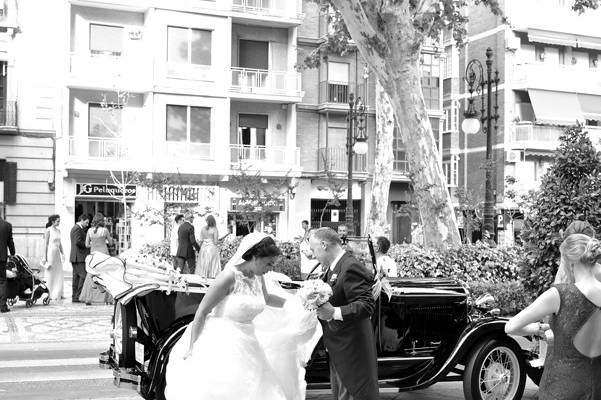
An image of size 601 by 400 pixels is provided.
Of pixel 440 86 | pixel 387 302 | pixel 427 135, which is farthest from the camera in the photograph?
pixel 440 86

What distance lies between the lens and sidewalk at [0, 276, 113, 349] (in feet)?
38.4

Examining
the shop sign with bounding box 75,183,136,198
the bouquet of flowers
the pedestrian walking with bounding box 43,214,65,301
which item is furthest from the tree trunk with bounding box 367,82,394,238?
the bouquet of flowers

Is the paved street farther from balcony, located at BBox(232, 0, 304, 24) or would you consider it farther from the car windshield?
balcony, located at BBox(232, 0, 304, 24)

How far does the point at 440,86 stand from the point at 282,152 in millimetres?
10188

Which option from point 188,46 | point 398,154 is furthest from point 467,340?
point 398,154

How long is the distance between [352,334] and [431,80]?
3586cm

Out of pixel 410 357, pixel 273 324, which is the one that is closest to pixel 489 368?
pixel 410 357

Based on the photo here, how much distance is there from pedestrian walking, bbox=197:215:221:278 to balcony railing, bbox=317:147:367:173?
2033cm

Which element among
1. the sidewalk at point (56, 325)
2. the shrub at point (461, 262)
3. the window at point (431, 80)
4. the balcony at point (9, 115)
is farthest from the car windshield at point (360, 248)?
the window at point (431, 80)

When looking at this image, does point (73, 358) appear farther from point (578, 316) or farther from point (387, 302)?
point (578, 316)

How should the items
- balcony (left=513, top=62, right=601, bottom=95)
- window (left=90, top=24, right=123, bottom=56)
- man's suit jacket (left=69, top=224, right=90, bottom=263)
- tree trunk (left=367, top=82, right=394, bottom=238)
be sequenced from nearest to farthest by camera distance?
man's suit jacket (left=69, top=224, right=90, bottom=263) → tree trunk (left=367, top=82, right=394, bottom=238) → window (left=90, top=24, right=123, bottom=56) → balcony (left=513, top=62, right=601, bottom=95)

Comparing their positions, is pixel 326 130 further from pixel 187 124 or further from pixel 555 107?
pixel 555 107

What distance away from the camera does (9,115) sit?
96.4ft

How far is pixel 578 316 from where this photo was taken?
14.1 ft
